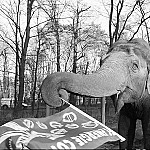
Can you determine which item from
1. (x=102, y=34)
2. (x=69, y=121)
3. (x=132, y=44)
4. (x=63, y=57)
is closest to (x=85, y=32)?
(x=102, y=34)

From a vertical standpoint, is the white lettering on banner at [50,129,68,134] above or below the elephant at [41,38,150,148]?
below

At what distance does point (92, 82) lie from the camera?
2.57 m

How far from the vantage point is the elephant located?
90.4 inches

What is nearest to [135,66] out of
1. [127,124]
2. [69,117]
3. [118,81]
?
[118,81]

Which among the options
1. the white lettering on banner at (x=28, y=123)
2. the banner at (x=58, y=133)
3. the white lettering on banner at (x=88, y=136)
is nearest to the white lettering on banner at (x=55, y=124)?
the banner at (x=58, y=133)

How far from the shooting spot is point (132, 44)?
332 centimetres

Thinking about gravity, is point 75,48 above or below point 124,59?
above

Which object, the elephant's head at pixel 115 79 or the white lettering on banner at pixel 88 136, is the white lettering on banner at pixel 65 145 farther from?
the elephant's head at pixel 115 79

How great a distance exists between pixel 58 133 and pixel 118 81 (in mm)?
1181

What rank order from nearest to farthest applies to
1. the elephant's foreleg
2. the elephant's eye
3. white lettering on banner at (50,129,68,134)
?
white lettering on banner at (50,129,68,134)
the elephant's eye
the elephant's foreleg

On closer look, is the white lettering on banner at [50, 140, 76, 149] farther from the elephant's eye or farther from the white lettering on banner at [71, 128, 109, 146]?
the elephant's eye

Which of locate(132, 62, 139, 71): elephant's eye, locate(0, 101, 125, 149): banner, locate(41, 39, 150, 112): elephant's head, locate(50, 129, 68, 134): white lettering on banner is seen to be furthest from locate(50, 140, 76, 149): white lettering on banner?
locate(132, 62, 139, 71): elephant's eye

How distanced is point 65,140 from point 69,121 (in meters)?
0.39

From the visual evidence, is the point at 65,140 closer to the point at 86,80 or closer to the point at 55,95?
the point at 55,95
